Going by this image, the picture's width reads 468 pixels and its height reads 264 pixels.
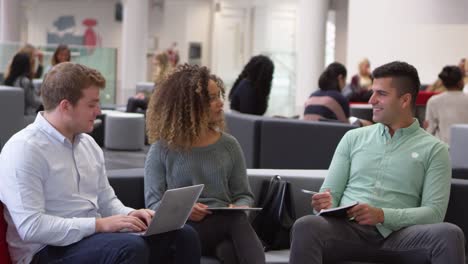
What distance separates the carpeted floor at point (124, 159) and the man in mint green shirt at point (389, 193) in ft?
22.4

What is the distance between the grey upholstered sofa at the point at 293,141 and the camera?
862 centimetres

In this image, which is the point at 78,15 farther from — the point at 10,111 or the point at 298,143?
the point at 298,143

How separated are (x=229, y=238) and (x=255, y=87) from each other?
5.13 meters

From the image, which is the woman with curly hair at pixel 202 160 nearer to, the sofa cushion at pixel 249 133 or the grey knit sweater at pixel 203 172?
the grey knit sweater at pixel 203 172

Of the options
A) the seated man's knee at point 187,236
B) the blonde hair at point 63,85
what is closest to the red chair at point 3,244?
the blonde hair at point 63,85

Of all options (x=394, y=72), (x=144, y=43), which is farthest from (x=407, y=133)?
(x=144, y=43)

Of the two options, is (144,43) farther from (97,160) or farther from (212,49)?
(97,160)

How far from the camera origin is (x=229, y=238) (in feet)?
15.6

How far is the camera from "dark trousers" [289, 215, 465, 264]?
443 centimetres

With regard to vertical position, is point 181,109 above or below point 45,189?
above

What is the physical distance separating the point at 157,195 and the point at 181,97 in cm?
54

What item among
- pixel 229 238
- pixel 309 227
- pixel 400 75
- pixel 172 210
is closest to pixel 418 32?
pixel 400 75

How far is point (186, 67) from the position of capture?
5.00 m

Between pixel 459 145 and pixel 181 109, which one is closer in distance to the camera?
pixel 181 109
